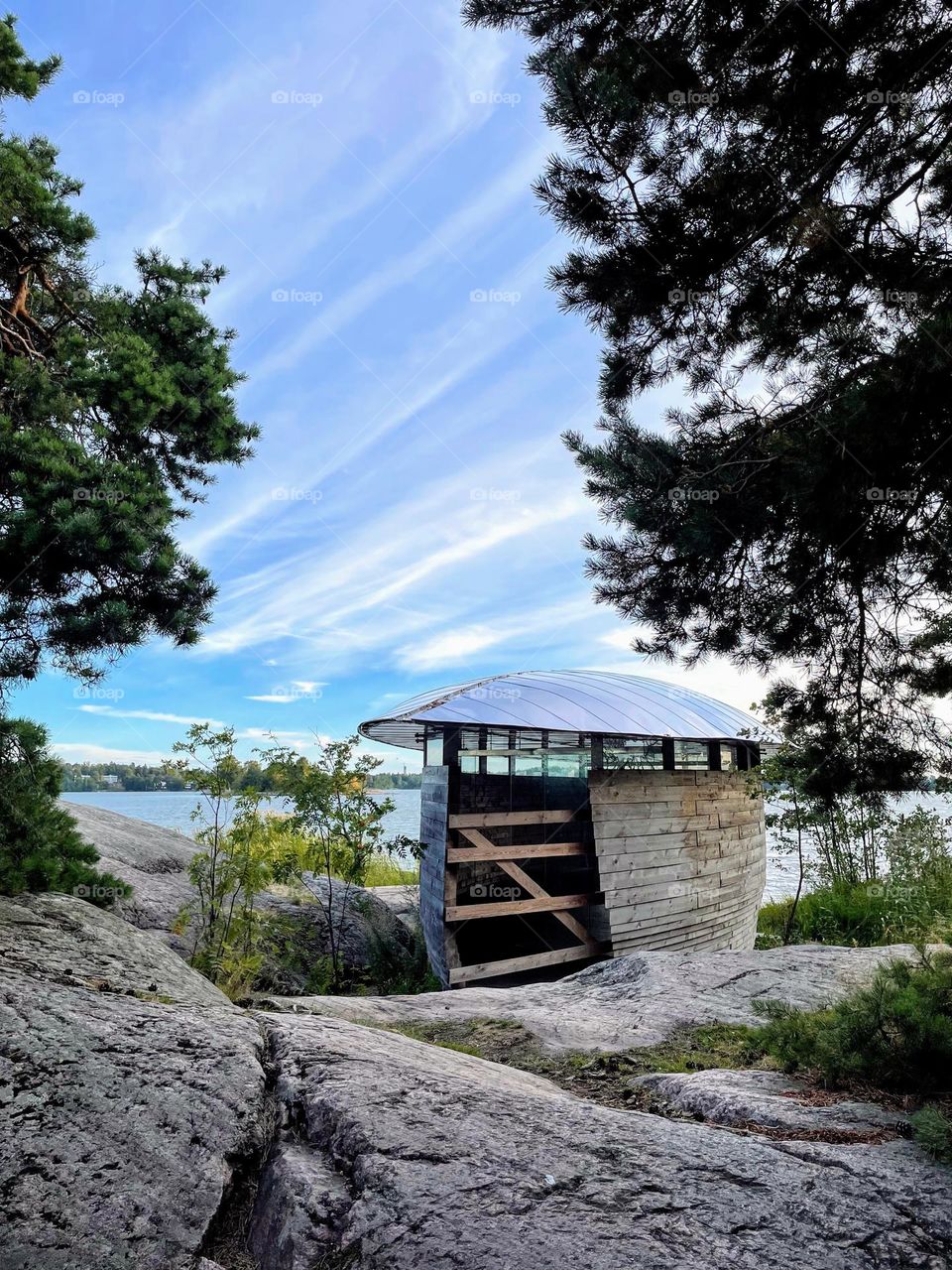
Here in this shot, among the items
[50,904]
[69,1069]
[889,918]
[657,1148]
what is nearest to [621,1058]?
[657,1148]

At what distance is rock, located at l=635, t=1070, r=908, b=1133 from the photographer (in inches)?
110

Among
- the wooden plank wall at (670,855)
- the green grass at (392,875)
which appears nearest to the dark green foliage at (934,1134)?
the wooden plank wall at (670,855)

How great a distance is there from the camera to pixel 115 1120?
7.08 feet

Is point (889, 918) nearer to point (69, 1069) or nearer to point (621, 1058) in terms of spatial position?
point (621, 1058)

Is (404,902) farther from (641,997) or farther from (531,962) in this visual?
(641,997)

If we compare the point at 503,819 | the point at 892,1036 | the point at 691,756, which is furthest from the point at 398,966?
the point at 892,1036

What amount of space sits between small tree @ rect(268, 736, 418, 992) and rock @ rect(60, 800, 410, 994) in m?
0.46

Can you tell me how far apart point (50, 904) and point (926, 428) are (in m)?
4.99

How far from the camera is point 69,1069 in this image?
2.29m

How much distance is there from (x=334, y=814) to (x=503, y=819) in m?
2.04

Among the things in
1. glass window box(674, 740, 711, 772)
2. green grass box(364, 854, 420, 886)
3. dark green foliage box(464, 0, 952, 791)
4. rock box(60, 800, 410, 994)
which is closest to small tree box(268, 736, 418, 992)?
rock box(60, 800, 410, 994)

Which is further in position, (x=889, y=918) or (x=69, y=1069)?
(x=889, y=918)

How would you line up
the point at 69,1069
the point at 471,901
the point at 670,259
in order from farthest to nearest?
the point at 471,901
the point at 670,259
the point at 69,1069

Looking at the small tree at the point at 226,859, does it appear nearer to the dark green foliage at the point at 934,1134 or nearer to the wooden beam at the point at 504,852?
the wooden beam at the point at 504,852
